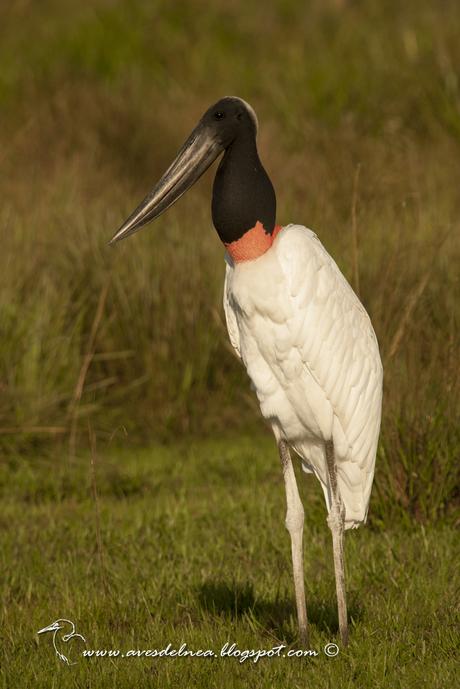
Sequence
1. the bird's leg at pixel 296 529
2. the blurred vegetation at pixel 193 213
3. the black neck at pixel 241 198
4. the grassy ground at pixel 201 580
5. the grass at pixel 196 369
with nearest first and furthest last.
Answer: the black neck at pixel 241 198, the grassy ground at pixel 201 580, the bird's leg at pixel 296 529, the grass at pixel 196 369, the blurred vegetation at pixel 193 213

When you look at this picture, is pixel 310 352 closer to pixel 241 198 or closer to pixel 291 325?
pixel 291 325

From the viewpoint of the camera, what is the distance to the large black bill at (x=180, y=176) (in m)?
4.48

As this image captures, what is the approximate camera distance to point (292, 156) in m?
11.7

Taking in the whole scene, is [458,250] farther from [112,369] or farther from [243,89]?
[243,89]

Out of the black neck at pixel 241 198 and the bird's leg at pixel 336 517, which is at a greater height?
the black neck at pixel 241 198

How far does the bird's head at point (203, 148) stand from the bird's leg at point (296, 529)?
886 mm

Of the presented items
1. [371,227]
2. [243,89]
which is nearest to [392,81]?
[243,89]

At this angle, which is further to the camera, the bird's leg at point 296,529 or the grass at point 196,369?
the grass at point 196,369

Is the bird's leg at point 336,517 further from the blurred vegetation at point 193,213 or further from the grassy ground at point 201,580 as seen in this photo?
the blurred vegetation at point 193,213

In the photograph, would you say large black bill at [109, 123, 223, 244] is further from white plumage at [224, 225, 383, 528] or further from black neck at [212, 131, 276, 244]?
white plumage at [224, 225, 383, 528]

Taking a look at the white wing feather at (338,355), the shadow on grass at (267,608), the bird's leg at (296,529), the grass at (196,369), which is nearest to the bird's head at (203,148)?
the white wing feather at (338,355)

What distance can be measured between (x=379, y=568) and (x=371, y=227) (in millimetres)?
3151

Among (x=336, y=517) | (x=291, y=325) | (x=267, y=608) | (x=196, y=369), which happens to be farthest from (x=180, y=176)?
(x=196, y=369)

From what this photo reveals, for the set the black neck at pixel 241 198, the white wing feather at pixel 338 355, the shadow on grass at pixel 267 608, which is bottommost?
the shadow on grass at pixel 267 608
